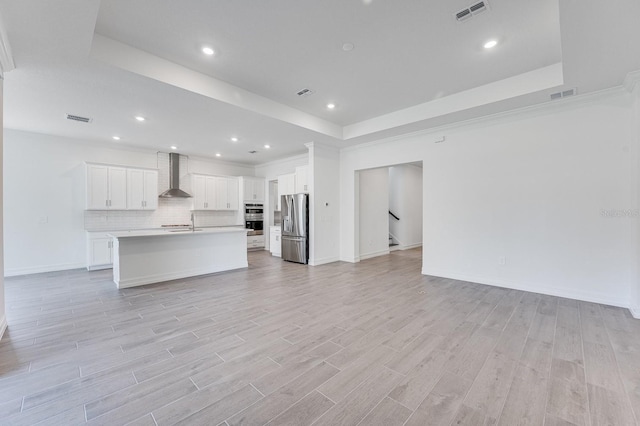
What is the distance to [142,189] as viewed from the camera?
6801mm

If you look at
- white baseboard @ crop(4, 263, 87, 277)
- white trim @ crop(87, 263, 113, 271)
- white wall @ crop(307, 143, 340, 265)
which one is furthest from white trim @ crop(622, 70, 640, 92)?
white baseboard @ crop(4, 263, 87, 277)

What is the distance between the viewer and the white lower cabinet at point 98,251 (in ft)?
19.5

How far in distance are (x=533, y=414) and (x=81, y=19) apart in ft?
15.3

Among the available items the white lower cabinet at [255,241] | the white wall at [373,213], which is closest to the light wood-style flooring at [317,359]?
the white wall at [373,213]

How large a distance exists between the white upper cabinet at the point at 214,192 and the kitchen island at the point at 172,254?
2736 millimetres

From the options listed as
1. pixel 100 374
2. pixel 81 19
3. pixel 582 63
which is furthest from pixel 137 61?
pixel 582 63

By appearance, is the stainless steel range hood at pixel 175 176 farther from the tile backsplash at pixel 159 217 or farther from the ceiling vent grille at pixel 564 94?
the ceiling vent grille at pixel 564 94

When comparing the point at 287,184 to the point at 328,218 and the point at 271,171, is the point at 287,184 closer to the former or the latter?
the point at 328,218

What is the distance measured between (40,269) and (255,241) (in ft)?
16.7

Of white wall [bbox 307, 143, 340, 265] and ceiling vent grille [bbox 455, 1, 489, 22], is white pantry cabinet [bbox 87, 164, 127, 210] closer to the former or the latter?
white wall [bbox 307, 143, 340, 265]

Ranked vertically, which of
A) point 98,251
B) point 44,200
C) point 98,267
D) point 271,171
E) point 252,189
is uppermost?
point 271,171

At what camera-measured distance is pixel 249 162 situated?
920 centimetres

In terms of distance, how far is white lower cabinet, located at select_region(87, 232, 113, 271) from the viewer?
593 cm

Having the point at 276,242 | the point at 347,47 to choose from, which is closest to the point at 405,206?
the point at 276,242
